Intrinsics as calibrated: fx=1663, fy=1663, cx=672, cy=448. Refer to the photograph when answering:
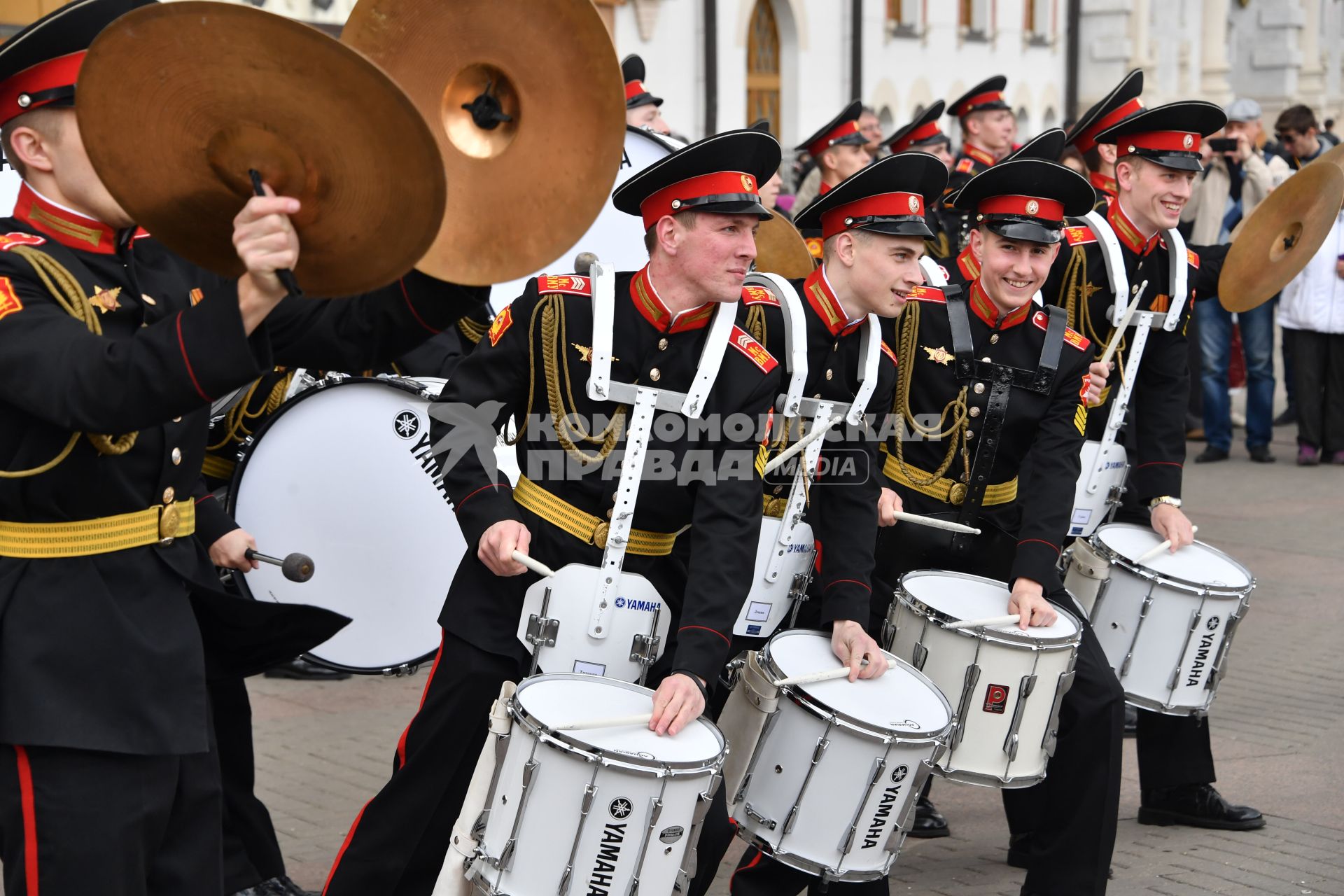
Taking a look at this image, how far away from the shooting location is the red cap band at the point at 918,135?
32.0ft

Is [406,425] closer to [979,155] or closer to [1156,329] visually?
[1156,329]

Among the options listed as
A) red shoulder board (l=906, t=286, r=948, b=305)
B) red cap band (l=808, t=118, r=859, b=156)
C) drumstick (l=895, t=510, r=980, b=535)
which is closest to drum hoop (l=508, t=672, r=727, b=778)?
drumstick (l=895, t=510, r=980, b=535)

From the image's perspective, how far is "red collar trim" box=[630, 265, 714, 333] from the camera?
371 cm

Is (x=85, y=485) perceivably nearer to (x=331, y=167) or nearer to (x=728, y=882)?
(x=331, y=167)

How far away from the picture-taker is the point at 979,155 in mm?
10445

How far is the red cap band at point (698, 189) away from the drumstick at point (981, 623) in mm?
1218

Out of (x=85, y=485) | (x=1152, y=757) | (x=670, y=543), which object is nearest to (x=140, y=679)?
(x=85, y=485)

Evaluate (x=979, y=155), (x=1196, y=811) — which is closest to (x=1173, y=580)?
(x=1196, y=811)

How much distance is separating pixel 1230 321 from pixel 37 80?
10.4m

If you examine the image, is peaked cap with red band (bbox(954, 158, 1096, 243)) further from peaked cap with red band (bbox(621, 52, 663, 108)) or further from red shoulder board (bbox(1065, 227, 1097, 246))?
peaked cap with red band (bbox(621, 52, 663, 108))

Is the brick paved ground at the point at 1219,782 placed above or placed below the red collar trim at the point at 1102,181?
below

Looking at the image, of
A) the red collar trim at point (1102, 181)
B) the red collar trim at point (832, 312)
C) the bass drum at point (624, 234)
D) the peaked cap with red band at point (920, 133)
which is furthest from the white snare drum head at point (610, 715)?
the peaked cap with red band at point (920, 133)

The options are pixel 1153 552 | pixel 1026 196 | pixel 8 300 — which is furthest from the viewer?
pixel 1153 552

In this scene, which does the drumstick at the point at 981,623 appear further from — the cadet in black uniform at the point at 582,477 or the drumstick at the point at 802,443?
the cadet in black uniform at the point at 582,477
